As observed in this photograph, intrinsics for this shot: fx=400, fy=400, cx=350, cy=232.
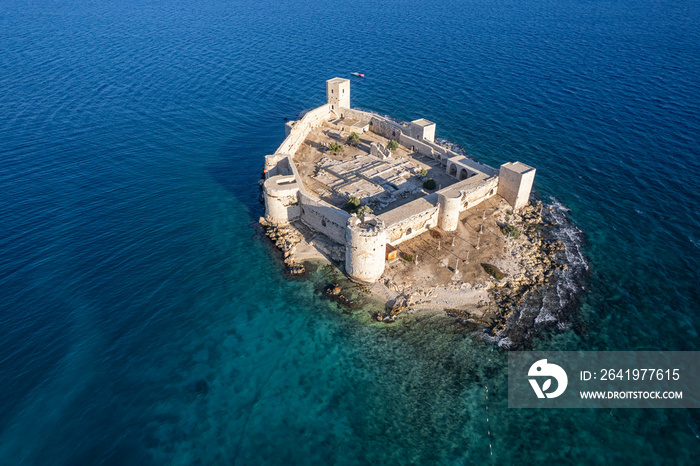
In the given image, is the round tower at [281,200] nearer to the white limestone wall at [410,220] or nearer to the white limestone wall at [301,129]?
the white limestone wall at [301,129]

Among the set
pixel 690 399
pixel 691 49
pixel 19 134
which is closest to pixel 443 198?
pixel 690 399

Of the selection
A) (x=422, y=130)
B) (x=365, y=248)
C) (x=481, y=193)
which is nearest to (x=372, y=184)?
(x=422, y=130)

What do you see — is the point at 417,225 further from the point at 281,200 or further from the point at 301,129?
the point at 301,129

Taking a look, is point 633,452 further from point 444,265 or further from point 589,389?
point 444,265

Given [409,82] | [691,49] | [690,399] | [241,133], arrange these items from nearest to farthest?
[690,399] < [241,133] < [409,82] < [691,49]

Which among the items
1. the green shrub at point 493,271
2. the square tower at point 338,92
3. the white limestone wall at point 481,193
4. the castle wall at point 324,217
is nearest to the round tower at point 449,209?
the white limestone wall at point 481,193

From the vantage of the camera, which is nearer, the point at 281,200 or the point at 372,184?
the point at 281,200

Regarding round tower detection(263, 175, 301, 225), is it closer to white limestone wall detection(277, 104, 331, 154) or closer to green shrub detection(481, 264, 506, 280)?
white limestone wall detection(277, 104, 331, 154)

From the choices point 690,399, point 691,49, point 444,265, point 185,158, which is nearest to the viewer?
point 690,399
